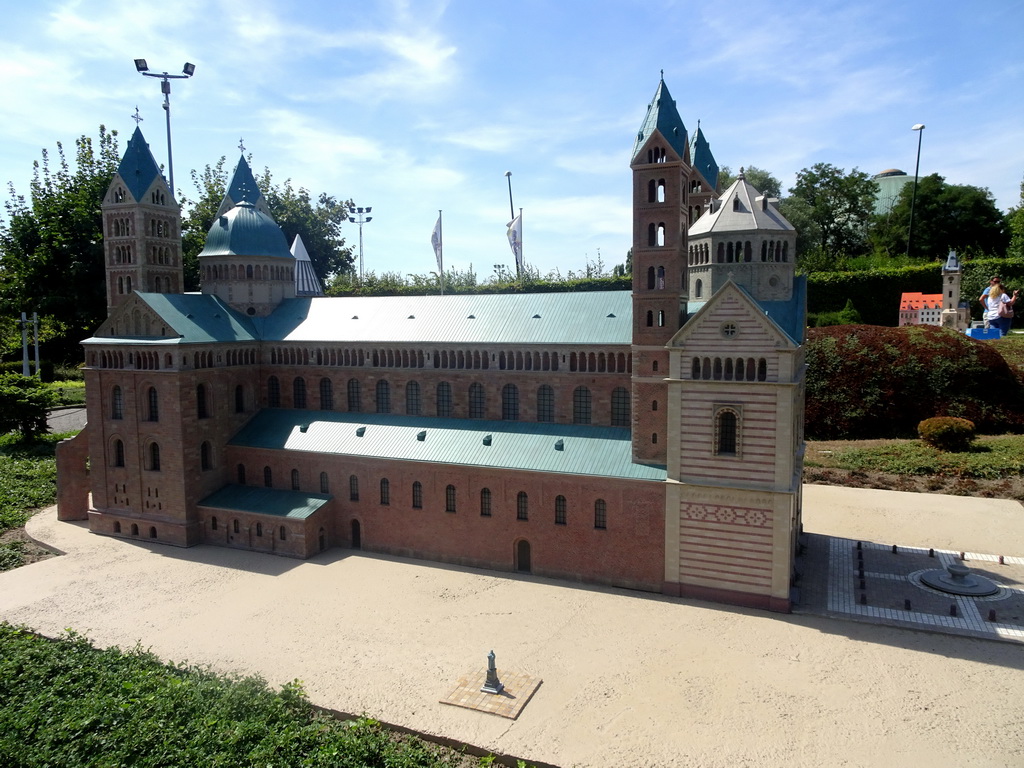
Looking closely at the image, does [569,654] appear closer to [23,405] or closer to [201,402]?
[201,402]

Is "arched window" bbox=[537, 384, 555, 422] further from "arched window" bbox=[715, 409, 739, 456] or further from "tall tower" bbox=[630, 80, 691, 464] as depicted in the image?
"arched window" bbox=[715, 409, 739, 456]

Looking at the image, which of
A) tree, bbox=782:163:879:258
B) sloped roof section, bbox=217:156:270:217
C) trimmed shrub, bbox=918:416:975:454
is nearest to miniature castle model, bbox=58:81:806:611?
sloped roof section, bbox=217:156:270:217

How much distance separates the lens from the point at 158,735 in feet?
62.4

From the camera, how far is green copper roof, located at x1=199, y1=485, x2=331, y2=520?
1388 inches

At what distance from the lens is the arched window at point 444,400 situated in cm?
3756

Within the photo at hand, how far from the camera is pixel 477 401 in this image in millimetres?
37031

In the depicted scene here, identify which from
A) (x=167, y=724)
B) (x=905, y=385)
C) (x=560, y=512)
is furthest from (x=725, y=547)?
(x=905, y=385)

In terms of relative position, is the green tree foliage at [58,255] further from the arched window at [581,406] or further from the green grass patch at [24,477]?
the arched window at [581,406]

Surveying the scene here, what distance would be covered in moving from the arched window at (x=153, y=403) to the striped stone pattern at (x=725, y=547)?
2741 cm

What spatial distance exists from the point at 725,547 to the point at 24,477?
149ft

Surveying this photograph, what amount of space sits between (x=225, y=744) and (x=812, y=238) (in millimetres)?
81128

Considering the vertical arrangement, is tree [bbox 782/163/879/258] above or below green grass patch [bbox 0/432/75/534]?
above

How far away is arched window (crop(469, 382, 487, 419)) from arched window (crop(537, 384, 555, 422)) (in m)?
2.97

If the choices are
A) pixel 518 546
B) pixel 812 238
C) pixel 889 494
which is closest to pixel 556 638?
pixel 518 546
